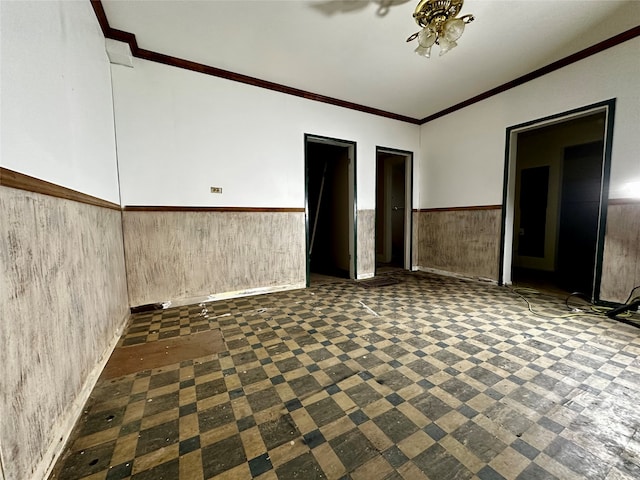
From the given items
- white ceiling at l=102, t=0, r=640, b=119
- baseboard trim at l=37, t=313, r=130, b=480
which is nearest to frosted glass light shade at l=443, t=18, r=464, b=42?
white ceiling at l=102, t=0, r=640, b=119

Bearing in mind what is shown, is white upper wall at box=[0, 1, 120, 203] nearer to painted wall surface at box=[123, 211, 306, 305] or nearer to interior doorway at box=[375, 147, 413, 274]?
painted wall surface at box=[123, 211, 306, 305]

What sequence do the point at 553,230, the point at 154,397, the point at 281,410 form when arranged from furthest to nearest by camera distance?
the point at 553,230 → the point at 154,397 → the point at 281,410

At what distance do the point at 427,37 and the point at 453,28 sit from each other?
0.21 m

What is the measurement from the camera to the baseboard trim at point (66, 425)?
36.6 inches

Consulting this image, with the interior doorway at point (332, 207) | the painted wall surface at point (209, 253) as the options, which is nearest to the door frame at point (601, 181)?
the interior doorway at point (332, 207)

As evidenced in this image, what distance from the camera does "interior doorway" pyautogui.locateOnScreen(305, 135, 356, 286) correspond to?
4.16 meters

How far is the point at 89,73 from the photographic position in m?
1.88

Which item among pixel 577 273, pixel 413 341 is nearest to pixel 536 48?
pixel 413 341

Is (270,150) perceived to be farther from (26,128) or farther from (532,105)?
(532,105)

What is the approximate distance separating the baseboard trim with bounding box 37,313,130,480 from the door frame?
456 cm

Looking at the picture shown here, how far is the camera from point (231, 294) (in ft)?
10.4

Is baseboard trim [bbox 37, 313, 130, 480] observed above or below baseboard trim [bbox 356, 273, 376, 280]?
above

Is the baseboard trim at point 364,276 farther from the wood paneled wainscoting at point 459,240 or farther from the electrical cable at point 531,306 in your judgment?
the electrical cable at point 531,306

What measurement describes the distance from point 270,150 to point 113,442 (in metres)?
3.16
